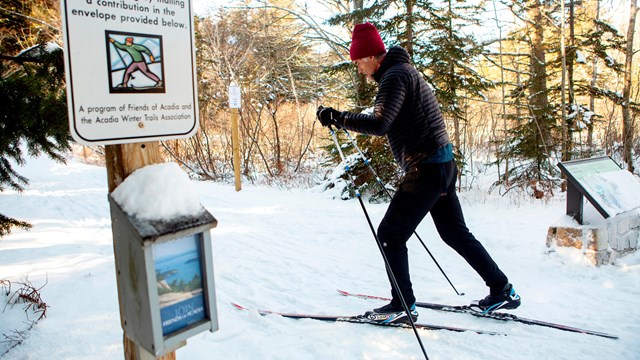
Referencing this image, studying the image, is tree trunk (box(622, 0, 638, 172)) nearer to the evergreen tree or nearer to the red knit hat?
the red knit hat

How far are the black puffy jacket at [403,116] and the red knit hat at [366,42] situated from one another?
0.10 m

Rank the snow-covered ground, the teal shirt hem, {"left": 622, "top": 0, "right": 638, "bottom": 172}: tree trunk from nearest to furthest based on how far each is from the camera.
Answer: the snow-covered ground < the teal shirt hem < {"left": 622, "top": 0, "right": 638, "bottom": 172}: tree trunk

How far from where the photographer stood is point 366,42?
9.80ft

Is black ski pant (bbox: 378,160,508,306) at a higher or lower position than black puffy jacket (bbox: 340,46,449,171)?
lower

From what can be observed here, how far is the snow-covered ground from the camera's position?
2750 mm

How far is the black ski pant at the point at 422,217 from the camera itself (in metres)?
2.93

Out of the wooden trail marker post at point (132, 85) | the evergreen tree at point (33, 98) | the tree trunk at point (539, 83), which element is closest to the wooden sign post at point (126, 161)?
the wooden trail marker post at point (132, 85)

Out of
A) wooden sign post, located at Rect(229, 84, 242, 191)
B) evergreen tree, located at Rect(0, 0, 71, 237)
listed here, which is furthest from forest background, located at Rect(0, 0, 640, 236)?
wooden sign post, located at Rect(229, 84, 242, 191)

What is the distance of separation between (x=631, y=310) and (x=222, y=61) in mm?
13137

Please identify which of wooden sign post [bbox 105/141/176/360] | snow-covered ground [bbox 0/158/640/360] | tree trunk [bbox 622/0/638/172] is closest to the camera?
wooden sign post [bbox 105/141/176/360]

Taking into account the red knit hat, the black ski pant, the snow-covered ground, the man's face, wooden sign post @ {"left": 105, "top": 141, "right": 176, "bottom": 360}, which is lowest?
the snow-covered ground

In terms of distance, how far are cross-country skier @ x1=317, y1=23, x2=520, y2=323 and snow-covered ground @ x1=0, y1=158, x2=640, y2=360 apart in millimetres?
515

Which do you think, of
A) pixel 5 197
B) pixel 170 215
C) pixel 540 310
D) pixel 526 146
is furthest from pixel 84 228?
pixel 526 146

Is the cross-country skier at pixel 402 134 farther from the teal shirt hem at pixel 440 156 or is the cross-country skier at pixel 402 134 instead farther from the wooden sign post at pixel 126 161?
the wooden sign post at pixel 126 161
